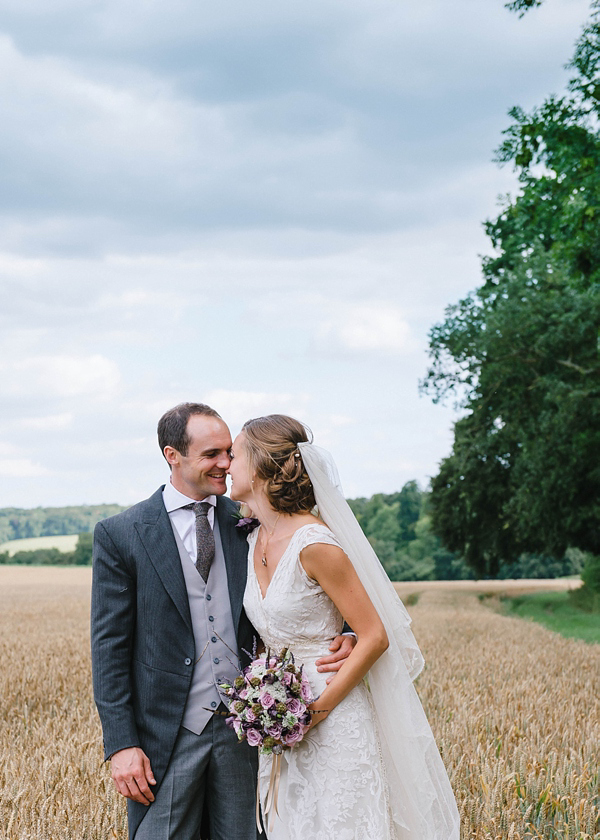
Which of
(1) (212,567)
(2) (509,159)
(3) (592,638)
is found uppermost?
(2) (509,159)

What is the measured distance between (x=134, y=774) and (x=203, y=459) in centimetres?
139

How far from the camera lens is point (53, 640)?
14.1m

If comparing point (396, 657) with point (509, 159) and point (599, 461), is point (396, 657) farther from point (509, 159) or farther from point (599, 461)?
point (599, 461)

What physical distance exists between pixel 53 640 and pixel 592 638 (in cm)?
1447

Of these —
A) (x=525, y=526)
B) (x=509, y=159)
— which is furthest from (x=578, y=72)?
(x=525, y=526)

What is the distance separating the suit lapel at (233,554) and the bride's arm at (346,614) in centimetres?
41

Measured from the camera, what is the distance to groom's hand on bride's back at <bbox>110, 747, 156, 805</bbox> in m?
3.56

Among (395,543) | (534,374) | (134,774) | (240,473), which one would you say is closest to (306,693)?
(134,774)

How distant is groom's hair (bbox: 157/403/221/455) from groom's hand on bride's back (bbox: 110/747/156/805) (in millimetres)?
1338

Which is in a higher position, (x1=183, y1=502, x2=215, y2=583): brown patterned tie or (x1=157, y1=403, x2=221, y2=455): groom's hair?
(x1=157, y1=403, x2=221, y2=455): groom's hair

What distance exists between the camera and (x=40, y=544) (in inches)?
3775

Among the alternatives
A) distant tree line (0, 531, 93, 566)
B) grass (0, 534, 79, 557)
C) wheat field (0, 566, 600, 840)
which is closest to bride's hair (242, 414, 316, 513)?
wheat field (0, 566, 600, 840)

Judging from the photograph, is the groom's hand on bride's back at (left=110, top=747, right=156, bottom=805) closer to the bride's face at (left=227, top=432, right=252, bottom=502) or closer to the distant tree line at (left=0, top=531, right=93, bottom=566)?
the bride's face at (left=227, top=432, right=252, bottom=502)

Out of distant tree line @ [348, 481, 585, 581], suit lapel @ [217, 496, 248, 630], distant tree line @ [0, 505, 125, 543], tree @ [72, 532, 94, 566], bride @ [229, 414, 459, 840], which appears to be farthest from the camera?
distant tree line @ [0, 505, 125, 543]
